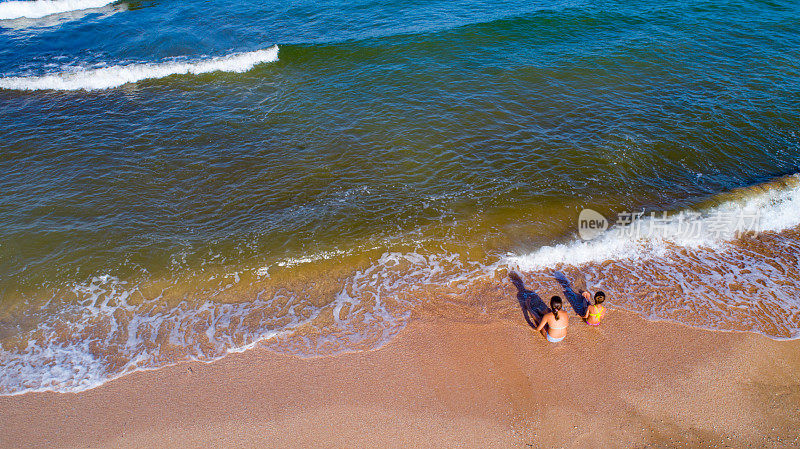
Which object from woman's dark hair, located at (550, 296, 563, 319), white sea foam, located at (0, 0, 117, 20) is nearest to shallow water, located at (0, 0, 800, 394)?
woman's dark hair, located at (550, 296, 563, 319)

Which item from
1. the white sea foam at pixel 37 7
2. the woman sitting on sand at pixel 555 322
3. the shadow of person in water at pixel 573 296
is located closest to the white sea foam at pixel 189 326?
the shadow of person in water at pixel 573 296

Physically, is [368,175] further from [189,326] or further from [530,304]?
[189,326]

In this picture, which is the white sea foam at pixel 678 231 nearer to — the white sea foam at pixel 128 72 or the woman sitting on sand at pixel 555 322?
the woman sitting on sand at pixel 555 322

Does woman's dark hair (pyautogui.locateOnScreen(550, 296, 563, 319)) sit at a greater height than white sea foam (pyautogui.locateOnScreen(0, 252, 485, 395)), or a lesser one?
greater

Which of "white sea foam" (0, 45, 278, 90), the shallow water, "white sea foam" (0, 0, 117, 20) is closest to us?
Answer: the shallow water

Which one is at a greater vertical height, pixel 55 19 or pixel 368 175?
pixel 55 19

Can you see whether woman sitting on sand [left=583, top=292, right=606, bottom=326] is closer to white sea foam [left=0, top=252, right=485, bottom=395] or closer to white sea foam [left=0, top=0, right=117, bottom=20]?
white sea foam [left=0, top=252, right=485, bottom=395]

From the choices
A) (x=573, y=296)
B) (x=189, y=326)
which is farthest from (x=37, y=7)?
(x=573, y=296)
